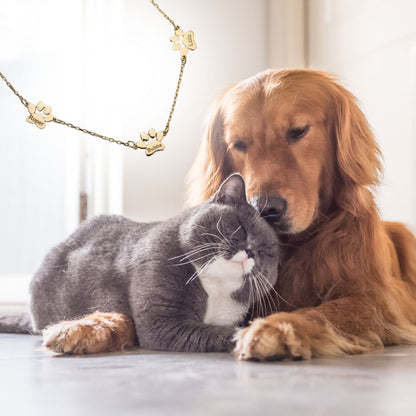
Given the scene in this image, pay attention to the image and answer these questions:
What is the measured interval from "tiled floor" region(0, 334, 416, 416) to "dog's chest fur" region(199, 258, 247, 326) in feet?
0.38

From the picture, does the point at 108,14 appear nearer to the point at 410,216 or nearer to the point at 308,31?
the point at 308,31

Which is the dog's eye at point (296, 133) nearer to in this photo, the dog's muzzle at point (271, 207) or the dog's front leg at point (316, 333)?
the dog's muzzle at point (271, 207)

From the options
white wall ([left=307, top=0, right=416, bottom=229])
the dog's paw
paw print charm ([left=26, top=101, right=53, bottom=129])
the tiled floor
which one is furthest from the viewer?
white wall ([left=307, top=0, right=416, bottom=229])

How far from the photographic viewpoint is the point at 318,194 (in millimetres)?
1444

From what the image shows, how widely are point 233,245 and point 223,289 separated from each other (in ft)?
0.30

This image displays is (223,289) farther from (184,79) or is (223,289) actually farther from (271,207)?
(184,79)

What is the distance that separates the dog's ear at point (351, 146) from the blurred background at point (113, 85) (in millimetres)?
1005

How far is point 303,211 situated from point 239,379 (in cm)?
45

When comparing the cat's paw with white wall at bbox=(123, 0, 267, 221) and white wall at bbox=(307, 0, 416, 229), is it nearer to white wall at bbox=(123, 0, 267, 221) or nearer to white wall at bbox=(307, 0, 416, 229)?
white wall at bbox=(307, 0, 416, 229)

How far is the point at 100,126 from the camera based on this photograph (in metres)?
2.70

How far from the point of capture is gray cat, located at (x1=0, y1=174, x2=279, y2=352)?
4.02ft

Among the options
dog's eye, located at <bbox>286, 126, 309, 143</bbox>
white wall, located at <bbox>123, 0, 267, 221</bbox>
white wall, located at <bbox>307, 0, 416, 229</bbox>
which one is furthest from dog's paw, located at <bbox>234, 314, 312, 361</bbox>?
white wall, located at <bbox>123, 0, 267, 221</bbox>

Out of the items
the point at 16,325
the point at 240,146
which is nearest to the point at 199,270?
the point at 240,146

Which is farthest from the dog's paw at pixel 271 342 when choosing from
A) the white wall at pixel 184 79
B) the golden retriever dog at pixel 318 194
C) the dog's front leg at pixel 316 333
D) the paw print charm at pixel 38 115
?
the white wall at pixel 184 79
